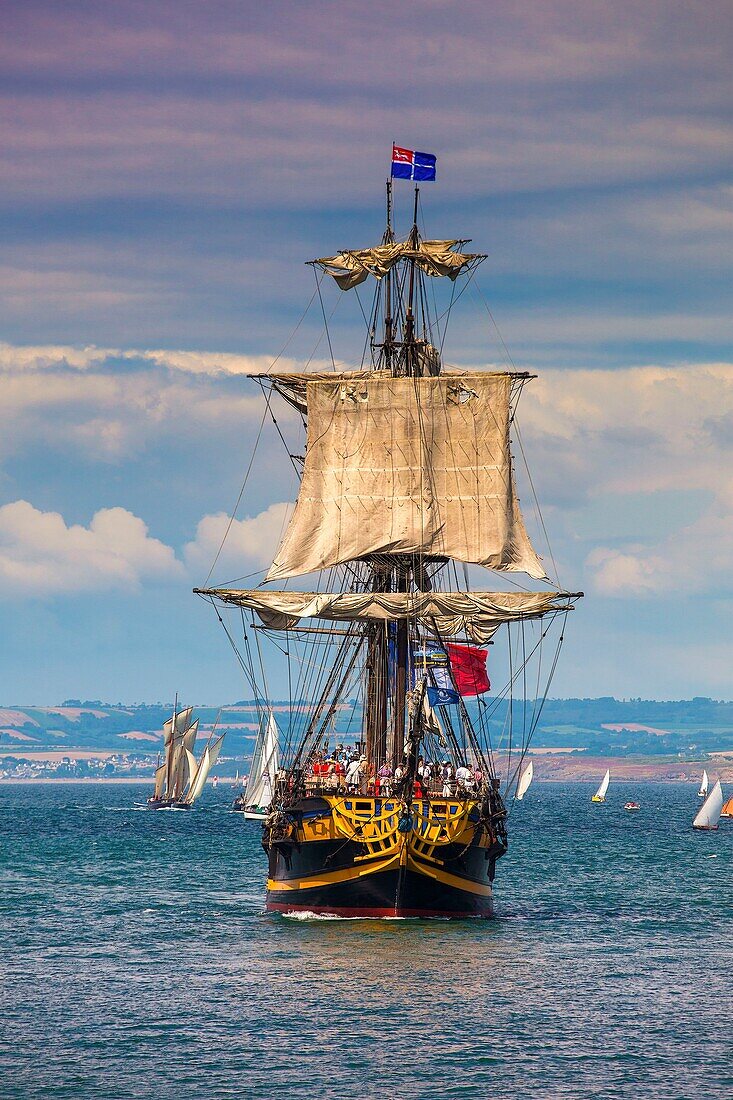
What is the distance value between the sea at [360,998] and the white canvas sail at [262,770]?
71399mm

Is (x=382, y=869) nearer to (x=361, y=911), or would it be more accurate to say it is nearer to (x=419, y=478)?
(x=361, y=911)

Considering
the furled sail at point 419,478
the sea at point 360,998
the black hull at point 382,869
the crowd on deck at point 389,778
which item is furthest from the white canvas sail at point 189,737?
the black hull at point 382,869

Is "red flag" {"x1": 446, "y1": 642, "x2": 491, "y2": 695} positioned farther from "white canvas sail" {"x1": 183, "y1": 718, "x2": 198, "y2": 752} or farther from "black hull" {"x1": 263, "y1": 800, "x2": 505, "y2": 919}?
"white canvas sail" {"x1": 183, "y1": 718, "x2": 198, "y2": 752}

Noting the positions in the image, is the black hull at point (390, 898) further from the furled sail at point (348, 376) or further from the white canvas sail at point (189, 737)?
the white canvas sail at point (189, 737)

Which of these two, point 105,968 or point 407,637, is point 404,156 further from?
point 105,968

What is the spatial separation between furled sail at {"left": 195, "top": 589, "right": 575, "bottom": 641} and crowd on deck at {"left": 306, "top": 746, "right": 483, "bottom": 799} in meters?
6.59

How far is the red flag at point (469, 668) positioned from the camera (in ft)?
267

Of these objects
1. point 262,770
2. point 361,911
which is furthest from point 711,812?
point 361,911

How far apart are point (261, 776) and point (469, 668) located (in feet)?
300

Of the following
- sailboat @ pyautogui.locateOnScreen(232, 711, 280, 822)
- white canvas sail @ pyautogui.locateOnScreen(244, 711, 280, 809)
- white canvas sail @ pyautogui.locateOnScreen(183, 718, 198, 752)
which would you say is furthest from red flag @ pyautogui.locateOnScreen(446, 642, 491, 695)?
white canvas sail @ pyautogui.locateOnScreen(183, 718, 198, 752)

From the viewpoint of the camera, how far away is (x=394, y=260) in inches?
3307

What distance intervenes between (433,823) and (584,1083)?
25.0m

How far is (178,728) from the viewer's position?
19312 cm

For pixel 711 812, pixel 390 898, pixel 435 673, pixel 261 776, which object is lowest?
pixel 390 898
